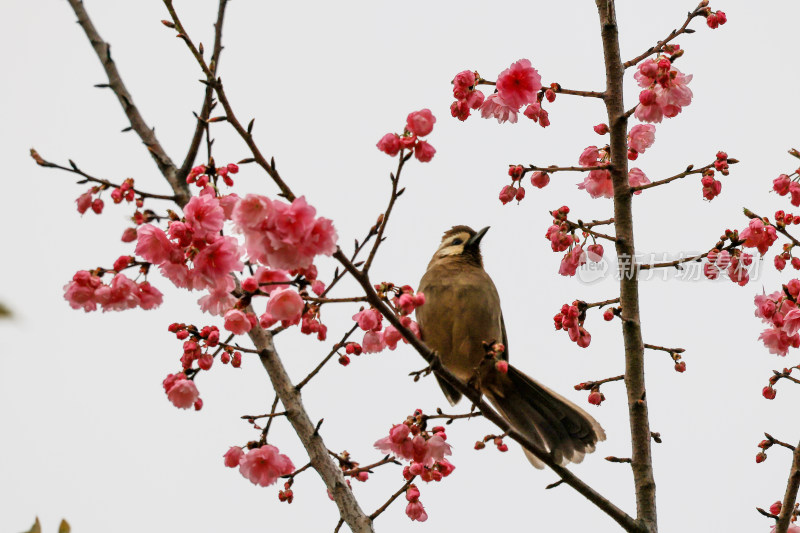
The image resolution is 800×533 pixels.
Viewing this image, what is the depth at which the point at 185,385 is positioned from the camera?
288 centimetres

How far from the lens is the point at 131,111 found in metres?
3.70

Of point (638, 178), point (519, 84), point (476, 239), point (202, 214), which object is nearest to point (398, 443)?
point (202, 214)

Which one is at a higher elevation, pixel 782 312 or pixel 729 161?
pixel 729 161

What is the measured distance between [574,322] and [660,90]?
1.01m

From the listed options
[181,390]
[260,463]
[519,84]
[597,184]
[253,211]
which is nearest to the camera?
[253,211]

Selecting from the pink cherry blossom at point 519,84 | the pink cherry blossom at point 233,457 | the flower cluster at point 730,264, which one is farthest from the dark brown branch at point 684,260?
the pink cherry blossom at point 233,457

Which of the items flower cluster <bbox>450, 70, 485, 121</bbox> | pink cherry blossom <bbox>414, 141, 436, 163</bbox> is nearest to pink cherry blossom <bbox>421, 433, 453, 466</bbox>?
pink cherry blossom <bbox>414, 141, 436, 163</bbox>

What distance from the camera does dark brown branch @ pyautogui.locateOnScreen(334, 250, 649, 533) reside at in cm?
227

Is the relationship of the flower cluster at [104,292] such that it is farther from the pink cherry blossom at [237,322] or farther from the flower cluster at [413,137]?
the flower cluster at [413,137]

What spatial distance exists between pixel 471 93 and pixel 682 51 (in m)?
0.86

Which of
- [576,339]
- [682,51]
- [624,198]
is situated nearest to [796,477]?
[576,339]

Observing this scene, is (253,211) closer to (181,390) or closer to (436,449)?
(181,390)

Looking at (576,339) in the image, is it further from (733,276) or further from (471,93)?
(471,93)

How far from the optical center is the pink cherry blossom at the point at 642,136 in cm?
371
